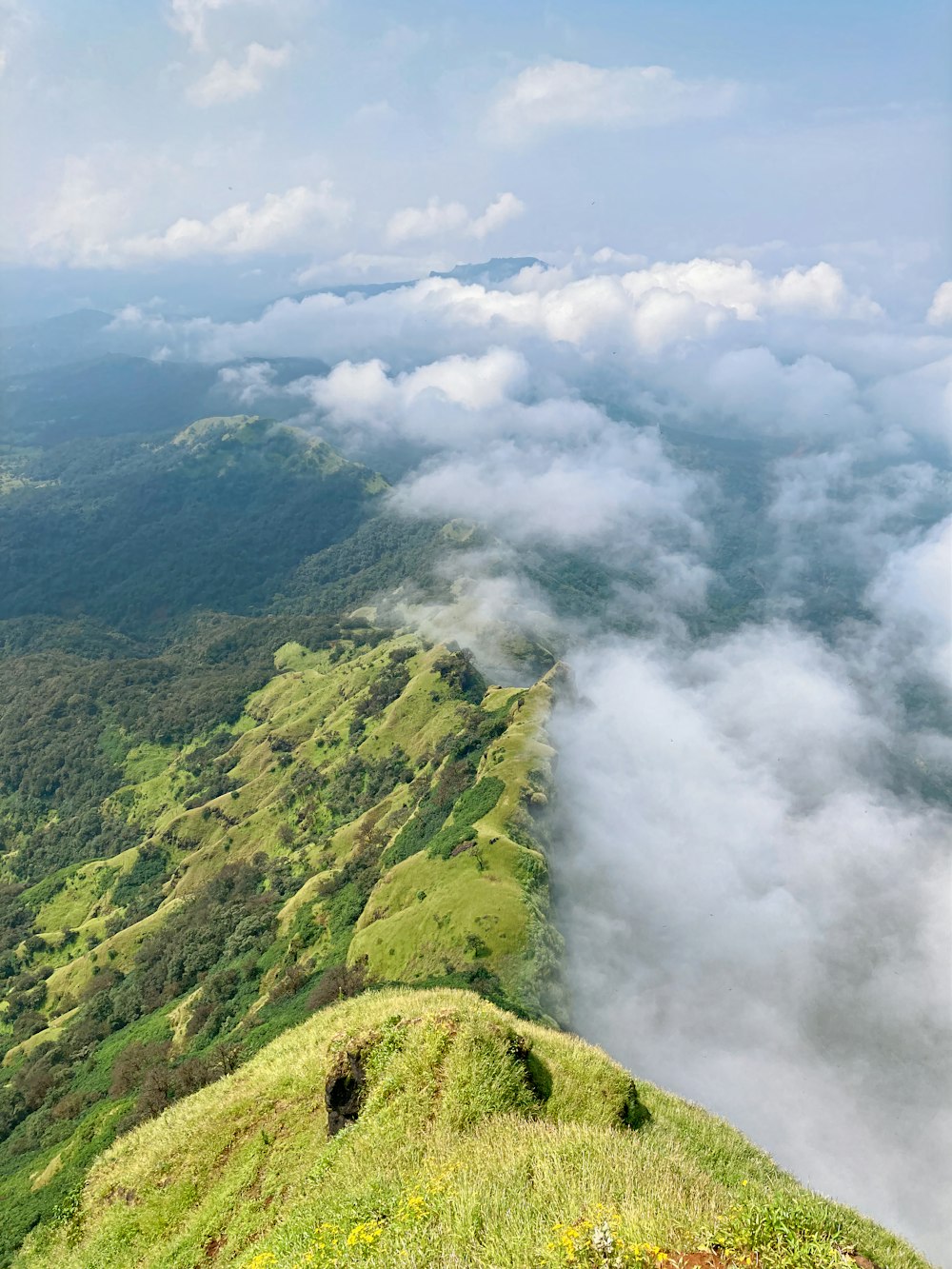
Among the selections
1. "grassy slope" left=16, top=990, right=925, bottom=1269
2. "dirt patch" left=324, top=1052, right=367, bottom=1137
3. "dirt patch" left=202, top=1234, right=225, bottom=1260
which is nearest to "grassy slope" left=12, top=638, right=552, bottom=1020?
"grassy slope" left=16, top=990, right=925, bottom=1269

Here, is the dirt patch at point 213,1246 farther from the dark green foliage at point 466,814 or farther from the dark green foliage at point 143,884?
the dark green foliage at point 143,884

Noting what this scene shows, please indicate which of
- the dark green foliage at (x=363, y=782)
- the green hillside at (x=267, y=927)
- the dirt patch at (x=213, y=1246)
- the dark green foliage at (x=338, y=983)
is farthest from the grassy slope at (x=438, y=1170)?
the dark green foliage at (x=363, y=782)

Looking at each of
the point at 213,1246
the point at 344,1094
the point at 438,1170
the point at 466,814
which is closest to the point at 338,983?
the point at 466,814

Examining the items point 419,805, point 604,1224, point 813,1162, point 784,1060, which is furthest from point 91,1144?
point 784,1060

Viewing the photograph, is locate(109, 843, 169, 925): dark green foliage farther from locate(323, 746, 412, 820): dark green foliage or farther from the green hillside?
locate(323, 746, 412, 820): dark green foliage

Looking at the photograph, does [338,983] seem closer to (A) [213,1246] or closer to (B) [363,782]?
(A) [213,1246]

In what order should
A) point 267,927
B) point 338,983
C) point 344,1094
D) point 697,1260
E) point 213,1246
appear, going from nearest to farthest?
point 697,1260, point 213,1246, point 344,1094, point 338,983, point 267,927

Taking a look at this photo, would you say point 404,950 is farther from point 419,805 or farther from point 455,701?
point 455,701
